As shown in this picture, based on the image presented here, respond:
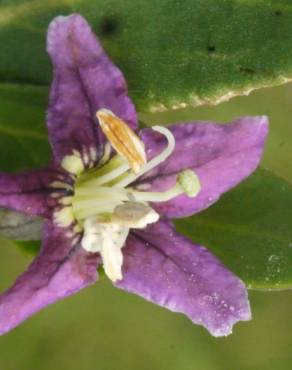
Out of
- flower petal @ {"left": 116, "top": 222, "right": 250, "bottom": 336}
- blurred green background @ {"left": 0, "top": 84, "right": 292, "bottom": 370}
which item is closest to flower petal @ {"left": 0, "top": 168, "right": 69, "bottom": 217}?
flower petal @ {"left": 116, "top": 222, "right": 250, "bottom": 336}

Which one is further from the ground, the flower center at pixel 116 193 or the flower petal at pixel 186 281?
the flower center at pixel 116 193

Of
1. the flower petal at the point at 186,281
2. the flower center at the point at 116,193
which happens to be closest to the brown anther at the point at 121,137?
the flower center at the point at 116,193

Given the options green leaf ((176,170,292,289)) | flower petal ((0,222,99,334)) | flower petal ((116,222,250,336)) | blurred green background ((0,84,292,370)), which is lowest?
blurred green background ((0,84,292,370))

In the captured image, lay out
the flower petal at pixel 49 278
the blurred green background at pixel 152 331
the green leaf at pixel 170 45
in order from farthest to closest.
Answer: the blurred green background at pixel 152 331 < the green leaf at pixel 170 45 < the flower petal at pixel 49 278

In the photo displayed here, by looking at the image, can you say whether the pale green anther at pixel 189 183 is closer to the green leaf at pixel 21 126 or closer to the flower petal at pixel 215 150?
the flower petal at pixel 215 150

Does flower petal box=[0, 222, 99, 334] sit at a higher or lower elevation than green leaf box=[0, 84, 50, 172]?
lower

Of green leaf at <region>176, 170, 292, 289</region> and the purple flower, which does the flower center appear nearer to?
the purple flower

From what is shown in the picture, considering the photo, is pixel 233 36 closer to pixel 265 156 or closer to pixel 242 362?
pixel 265 156
